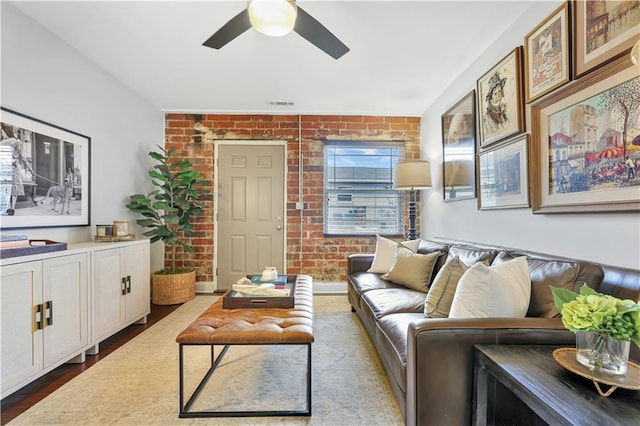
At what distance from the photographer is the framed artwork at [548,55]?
1.68 m

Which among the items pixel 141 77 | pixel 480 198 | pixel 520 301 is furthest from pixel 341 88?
pixel 520 301

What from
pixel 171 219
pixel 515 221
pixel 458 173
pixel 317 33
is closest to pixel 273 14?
pixel 317 33

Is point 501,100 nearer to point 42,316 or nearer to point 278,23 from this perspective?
point 278,23

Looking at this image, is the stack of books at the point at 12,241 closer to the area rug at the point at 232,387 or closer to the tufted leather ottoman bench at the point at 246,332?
the area rug at the point at 232,387

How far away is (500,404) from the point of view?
1175 mm

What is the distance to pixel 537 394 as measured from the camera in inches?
34.6

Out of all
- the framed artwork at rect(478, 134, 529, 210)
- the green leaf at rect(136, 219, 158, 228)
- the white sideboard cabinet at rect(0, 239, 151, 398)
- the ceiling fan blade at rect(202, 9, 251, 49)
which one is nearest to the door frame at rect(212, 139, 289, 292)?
the green leaf at rect(136, 219, 158, 228)

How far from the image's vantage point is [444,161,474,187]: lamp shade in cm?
284

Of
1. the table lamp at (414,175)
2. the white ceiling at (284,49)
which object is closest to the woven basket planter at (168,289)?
the white ceiling at (284,49)

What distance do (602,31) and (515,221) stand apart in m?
1.19

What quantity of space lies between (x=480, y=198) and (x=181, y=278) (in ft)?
11.0

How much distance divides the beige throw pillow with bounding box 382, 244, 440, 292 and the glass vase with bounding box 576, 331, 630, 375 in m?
1.50

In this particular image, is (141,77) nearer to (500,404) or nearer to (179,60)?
(179,60)

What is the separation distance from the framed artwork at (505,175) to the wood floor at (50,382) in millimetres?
3248
